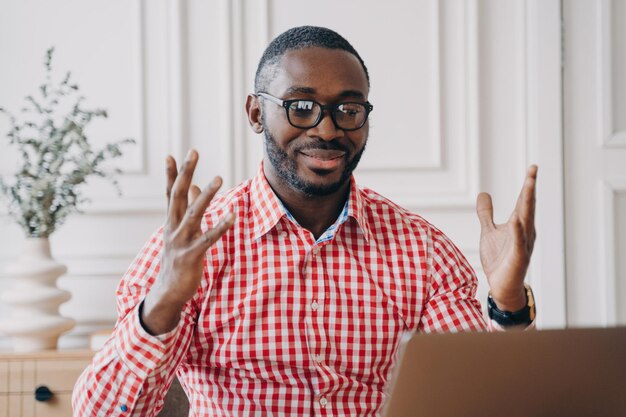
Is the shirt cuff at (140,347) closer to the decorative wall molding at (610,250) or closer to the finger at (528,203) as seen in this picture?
the finger at (528,203)

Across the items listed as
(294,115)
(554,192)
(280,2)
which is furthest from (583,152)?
(294,115)

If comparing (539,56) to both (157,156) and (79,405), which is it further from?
(79,405)

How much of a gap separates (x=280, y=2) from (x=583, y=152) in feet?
3.15

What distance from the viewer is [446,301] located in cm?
136

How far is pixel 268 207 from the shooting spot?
Result: 136 cm

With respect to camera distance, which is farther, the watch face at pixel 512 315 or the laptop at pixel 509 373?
the watch face at pixel 512 315

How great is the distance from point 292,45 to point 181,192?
1.51ft

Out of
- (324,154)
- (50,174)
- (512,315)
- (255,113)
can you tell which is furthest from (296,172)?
(50,174)

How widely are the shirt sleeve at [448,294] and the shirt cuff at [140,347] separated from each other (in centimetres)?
47

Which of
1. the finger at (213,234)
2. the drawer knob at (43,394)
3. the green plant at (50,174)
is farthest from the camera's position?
the green plant at (50,174)

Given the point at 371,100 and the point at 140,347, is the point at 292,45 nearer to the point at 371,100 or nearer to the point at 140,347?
the point at 140,347

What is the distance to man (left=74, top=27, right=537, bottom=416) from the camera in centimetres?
126

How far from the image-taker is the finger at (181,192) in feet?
3.40

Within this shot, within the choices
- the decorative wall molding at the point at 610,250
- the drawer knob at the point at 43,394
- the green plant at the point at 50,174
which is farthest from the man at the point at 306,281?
the decorative wall molding at the point at 610,250
